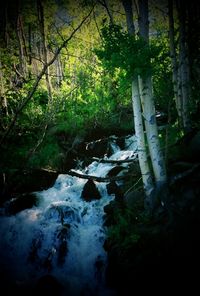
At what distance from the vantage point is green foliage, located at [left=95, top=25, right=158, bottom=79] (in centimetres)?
490

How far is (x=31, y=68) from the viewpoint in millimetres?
20203

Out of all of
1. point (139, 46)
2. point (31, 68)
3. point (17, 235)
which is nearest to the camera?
point (139, 46)

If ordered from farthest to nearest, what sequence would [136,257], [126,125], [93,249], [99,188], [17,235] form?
[126,125]
[99,188]
[17,235]
[93,249]
[136,257]

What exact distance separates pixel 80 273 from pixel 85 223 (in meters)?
1.76

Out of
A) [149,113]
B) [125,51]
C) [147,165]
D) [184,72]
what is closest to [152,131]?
[149,113]

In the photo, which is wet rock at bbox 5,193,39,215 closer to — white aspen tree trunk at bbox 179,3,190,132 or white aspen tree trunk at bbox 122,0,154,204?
white aspen tree trunk at bbox 122,0,154,204

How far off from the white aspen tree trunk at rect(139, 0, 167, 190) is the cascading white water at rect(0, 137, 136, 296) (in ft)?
9.95

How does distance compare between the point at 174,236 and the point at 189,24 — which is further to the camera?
the point at 189,24

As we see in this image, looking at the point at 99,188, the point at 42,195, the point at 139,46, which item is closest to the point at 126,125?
the point at 99,188

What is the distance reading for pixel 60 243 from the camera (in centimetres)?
759

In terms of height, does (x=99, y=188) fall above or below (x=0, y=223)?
above

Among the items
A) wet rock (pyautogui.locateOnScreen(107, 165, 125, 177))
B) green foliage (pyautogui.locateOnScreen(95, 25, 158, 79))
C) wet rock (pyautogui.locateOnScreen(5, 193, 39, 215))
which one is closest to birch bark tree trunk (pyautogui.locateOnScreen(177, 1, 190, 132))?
wet rock (pyautogui.locateOnScreen(107, 165, 125, 177))

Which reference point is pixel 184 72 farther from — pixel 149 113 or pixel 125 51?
pixel 125 51

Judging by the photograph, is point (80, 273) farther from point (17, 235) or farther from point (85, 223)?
point (17, 235)
